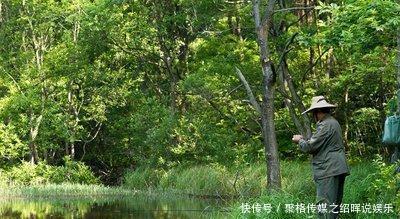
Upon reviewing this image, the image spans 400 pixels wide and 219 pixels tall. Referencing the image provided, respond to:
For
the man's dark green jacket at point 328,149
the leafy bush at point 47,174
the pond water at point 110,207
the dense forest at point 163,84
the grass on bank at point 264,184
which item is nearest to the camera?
the man's dark green jacket at point 328,149

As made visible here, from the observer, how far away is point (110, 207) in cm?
1552

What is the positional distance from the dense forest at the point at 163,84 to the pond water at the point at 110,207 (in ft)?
7.84

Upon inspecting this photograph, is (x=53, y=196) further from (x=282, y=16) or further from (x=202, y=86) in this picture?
(x=282, y=16)

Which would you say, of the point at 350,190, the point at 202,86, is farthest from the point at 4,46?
the point at 350,190

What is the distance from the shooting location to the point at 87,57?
23906 millimetres

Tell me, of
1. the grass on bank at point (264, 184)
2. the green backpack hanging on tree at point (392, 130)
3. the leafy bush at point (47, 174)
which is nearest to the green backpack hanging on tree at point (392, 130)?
the green backpack hanging on tree at point (392, 130)

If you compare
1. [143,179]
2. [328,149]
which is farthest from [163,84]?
[328,149]

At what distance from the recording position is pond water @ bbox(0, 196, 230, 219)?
1341 cm

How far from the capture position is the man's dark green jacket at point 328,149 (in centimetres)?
651

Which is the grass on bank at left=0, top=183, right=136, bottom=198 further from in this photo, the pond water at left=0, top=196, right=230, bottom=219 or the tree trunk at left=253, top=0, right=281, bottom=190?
the tree trunk at left=253, top=0, right=281, bottom=190

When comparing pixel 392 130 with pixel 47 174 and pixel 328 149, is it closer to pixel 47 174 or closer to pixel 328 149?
pixel 328 149

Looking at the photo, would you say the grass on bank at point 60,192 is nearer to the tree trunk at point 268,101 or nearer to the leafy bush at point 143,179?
the leafy bush at point 143,179

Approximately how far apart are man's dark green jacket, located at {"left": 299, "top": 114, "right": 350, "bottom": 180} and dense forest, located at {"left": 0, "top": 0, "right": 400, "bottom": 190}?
603cm

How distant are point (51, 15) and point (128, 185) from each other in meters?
7.67
